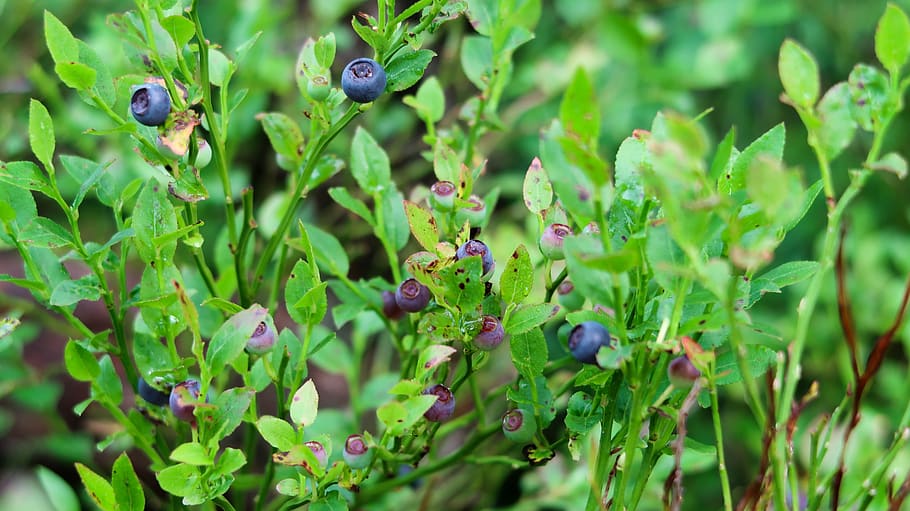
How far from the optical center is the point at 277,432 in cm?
61

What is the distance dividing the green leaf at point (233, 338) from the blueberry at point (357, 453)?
11cm

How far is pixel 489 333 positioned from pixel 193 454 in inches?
8.7

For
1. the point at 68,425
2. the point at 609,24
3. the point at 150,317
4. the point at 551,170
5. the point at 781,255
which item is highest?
the point at 551,170

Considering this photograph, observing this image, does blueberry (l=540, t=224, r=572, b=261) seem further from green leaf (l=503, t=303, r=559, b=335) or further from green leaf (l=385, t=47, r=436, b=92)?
green leaf (l=385, t=47, r=436, b=92)

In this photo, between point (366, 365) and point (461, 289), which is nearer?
point (461, 289)

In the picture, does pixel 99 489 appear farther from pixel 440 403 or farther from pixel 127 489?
pixel 440 403

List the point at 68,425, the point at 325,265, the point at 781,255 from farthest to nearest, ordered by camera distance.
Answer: the point at 781,255 → the point at 68,425 → the point at 325,265

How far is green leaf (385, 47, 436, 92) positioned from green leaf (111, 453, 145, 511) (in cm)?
35

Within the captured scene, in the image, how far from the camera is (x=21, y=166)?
64cm

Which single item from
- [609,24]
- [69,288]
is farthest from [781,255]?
[69,288]

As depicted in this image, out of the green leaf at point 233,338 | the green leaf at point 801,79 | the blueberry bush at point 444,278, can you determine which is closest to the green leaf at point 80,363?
the blueberry bush at point 444,278

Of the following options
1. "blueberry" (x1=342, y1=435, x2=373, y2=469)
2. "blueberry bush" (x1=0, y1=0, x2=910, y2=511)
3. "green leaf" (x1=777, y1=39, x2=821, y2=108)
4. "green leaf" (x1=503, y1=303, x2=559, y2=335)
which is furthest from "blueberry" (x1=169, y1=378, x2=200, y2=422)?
"green leaf" (x1=777, y1=39, x2=821, y2=108)

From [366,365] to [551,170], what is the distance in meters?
1.30

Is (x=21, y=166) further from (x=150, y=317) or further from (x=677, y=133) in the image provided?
(x=677, y=133)
